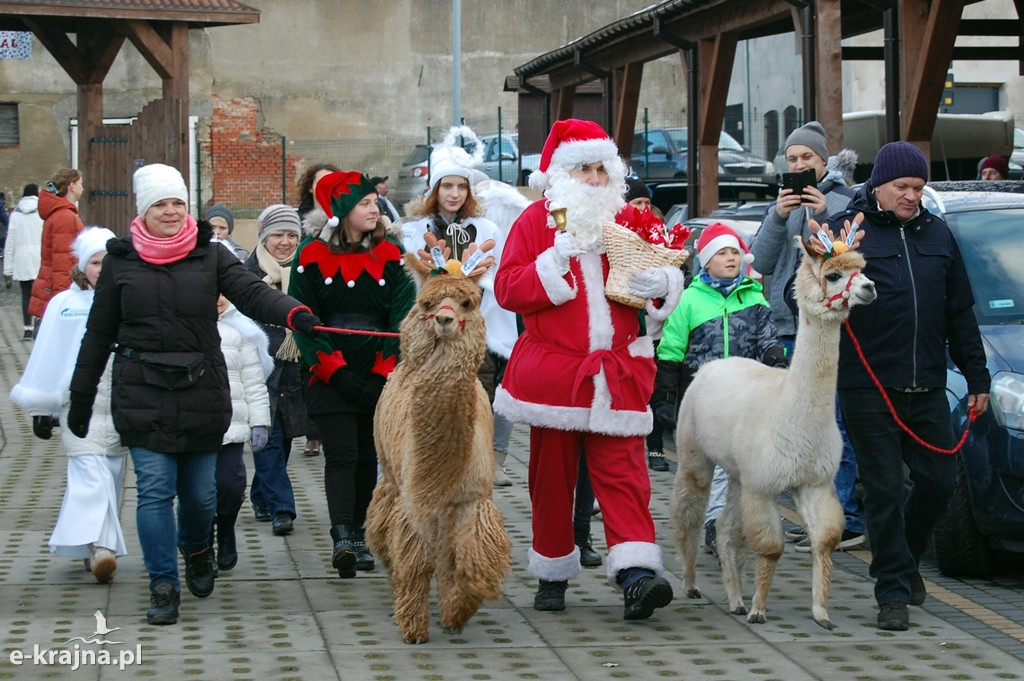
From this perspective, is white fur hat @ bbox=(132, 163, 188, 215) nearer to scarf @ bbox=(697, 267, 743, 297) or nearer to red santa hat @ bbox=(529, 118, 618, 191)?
red santa hat @ bbox=(529, 118, 618, 191)

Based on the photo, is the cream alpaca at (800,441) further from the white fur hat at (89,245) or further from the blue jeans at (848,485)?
the white fur hat at (89,245)

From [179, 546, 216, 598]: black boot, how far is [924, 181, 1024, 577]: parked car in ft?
11.2

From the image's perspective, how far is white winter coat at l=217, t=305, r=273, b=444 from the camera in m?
7.32

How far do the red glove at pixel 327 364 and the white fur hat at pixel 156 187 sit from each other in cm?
106

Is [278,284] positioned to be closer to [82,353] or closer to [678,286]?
[82,353]

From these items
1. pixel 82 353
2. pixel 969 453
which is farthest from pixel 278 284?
pixel 969 453

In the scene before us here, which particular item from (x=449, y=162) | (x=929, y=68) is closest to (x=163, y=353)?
(x=449, y=162)

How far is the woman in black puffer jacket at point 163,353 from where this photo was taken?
19.9 ft

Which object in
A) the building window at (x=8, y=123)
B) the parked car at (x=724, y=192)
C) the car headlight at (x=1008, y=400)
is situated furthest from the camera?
the building window at (x=8, y=123)

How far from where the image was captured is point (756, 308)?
7.69 meters

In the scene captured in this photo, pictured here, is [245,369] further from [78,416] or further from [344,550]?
[78,416]

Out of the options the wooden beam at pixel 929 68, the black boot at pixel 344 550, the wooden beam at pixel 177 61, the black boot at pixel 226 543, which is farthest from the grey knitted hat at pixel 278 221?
the wooden beam at pixel 177 61

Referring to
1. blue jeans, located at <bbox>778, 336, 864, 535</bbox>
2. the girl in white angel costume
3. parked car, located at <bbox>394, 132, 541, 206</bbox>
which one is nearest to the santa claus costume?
blue jeans, located at <bbox>778, 336, 864, 535</bbox>

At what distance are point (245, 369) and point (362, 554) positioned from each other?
1103 millimetres
